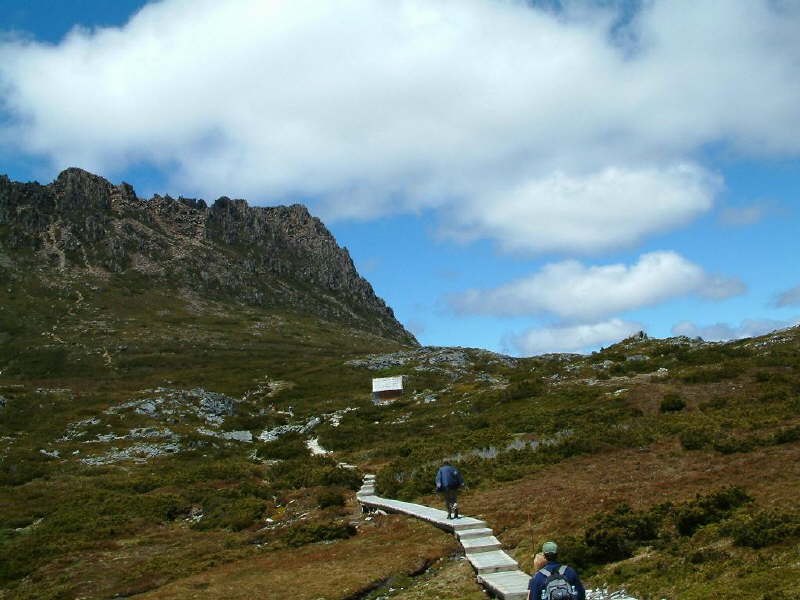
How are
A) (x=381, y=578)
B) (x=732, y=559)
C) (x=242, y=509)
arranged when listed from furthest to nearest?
(x=242, y=509)
(x=381, y=578)
(x=732, y=559)

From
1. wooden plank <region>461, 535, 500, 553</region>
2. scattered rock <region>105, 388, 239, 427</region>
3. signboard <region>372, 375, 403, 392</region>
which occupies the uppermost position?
signboard <region>372, 375, 403, 392</region>

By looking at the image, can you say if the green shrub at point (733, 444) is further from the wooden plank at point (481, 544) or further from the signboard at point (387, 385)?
the signboard at point (387, 385)

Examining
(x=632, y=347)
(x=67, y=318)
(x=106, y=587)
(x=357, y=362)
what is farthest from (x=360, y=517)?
(x=67, y=318)

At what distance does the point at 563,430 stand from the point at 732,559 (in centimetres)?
2584

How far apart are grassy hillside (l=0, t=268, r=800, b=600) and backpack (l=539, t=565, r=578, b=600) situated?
3.81 m

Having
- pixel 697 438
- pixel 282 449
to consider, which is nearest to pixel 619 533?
pixel 697 438

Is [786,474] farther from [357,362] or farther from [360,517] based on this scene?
[357,362]

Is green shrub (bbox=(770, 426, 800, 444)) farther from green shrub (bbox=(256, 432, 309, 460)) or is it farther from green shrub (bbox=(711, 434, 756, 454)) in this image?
green shrub (bbox=(256, 432, 309, 460))

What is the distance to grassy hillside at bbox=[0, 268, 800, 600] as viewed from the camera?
17.1m

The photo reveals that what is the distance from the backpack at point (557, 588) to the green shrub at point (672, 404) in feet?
109

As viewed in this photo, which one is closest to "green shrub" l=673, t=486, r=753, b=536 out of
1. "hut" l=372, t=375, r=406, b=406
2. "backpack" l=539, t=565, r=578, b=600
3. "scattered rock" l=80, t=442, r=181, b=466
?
"backpack" l=539, t=565, r=578, b=600

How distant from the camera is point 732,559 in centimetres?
1408

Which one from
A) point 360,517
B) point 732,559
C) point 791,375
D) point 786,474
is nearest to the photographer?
point 732,559

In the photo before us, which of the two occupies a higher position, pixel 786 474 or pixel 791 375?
pixel 791 375
